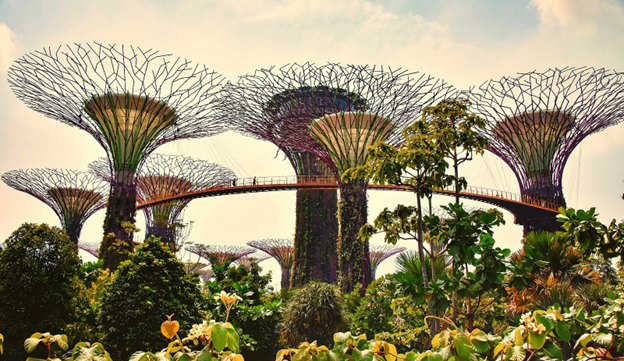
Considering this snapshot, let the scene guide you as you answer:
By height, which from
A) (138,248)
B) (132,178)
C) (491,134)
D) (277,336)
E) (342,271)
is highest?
(491,134)

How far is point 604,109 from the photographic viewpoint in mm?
22516

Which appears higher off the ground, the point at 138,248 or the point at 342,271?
the point at 138,248

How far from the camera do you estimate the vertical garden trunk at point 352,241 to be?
1717 cm

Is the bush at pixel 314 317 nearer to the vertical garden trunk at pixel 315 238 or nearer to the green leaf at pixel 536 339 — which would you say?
Result: the green leaf at pixel 536 339

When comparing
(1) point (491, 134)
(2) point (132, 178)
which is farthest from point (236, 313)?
(1) point (491, 134)

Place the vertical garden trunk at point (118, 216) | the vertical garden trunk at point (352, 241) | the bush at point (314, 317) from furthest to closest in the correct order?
the vertical garden trunk at point (118, 216), the vertical garden trunk at point (352, 241), the bush at point (314, 317)

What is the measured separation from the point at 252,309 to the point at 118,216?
804 centimetres

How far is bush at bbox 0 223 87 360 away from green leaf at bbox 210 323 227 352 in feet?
23.0

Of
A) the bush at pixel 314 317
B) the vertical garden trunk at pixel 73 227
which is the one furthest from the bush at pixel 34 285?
the vertical garden trunk at pixel 73 227

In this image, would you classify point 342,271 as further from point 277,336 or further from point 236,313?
point 236,313

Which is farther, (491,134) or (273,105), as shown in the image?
(491,134)

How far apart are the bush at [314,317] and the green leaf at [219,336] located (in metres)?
10.2

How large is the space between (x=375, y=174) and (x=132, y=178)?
51.0 ft

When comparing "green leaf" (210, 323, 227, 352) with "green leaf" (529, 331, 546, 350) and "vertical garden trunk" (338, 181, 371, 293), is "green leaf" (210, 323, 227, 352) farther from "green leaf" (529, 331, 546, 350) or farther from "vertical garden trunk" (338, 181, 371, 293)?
"vertical garden trunk" (338, 181, 371, 293)
